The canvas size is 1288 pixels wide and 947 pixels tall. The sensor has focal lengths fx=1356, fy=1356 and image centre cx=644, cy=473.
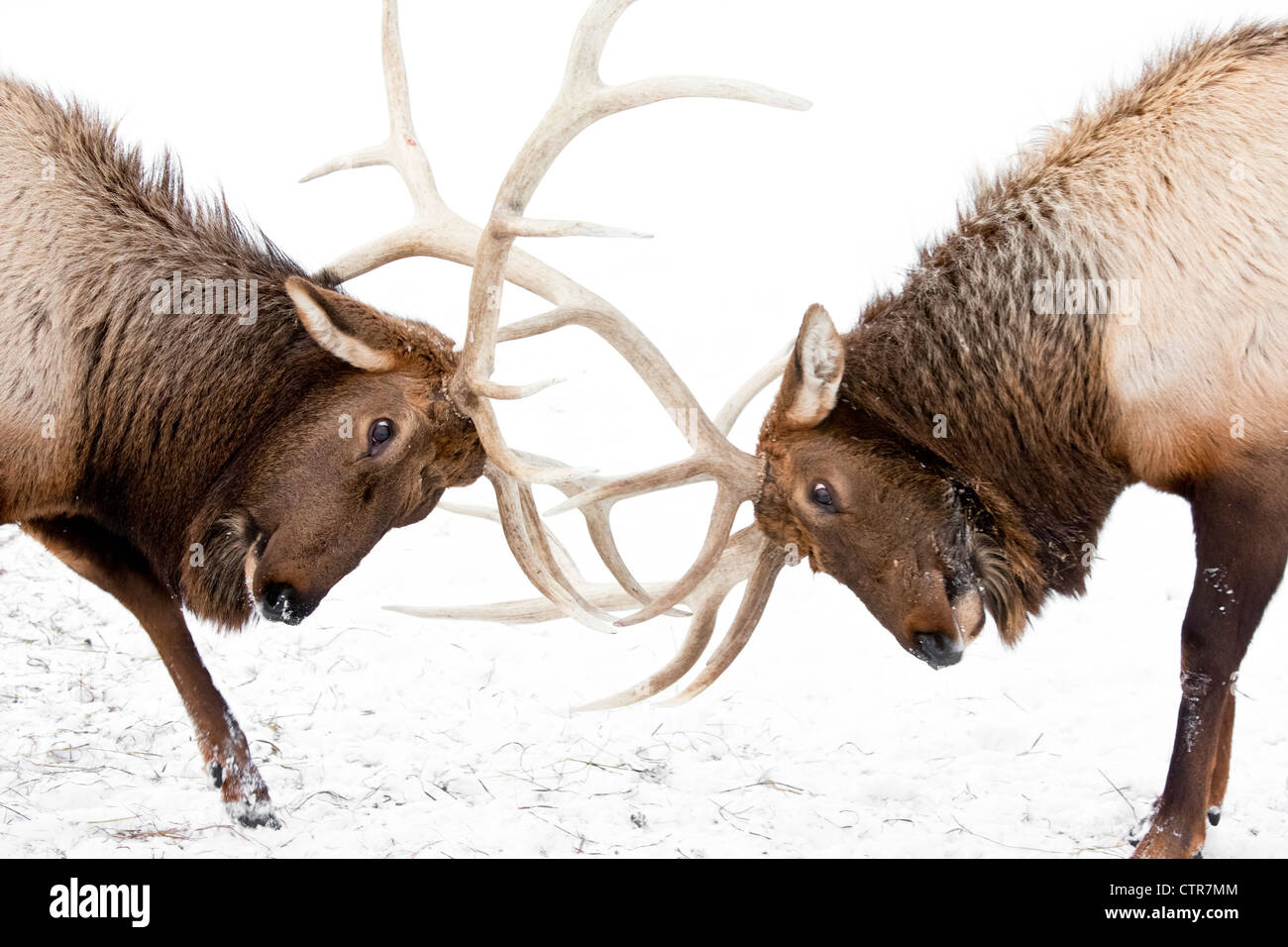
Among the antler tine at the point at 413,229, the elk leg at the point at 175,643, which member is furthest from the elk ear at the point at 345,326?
the elk leg at the point at 175,643

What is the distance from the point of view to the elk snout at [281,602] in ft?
15.6

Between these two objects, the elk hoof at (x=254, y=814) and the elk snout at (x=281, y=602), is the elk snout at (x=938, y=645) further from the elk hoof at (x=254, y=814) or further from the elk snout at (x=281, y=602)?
the elk hoof at (x=254, y=814)

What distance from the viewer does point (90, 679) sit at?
22.0 feet

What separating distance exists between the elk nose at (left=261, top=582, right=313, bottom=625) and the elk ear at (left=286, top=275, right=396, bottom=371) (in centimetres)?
86

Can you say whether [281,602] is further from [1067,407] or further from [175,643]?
[1067,407]

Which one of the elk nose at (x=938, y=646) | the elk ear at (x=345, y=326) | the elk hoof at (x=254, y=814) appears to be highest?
the elk ear at (x=345, y=326)

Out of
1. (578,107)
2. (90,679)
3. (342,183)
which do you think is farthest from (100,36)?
(578,107)

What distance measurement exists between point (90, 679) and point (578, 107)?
3.86m

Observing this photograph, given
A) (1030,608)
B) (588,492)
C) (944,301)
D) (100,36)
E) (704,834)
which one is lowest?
(704,834)

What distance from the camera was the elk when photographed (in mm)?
4816

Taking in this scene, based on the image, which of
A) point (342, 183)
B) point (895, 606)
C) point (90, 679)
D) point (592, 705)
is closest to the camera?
point (895, 606)

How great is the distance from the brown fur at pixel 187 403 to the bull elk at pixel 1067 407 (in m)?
0.74

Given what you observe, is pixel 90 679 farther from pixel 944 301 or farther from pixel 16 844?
pixel 944 301

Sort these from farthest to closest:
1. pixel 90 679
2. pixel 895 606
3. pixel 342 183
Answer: pixel 342 183
pixel 90 679
pixel 895 606
